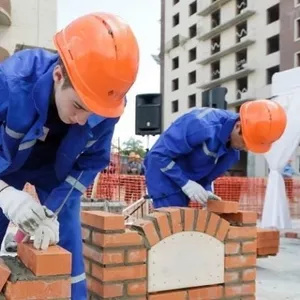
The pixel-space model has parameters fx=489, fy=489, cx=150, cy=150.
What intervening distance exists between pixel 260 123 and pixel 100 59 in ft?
6.31

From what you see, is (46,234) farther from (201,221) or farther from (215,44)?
(215,44)

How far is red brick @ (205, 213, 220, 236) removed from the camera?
2.98 m

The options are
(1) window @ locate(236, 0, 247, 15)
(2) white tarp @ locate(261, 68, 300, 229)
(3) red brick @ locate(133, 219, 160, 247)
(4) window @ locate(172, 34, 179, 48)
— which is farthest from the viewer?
(4) window @ locate(172, 34, 179, 48)

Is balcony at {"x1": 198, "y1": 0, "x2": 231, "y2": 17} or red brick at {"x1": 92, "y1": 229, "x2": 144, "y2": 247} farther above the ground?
balcony at {"x1": 198, "y1": 0, "x2": 231, "y2": 17}

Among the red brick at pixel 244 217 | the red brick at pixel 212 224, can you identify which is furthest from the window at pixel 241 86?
the red brick at pixel 212 224

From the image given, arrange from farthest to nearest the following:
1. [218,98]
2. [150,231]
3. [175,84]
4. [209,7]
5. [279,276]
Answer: [175,84], [209,7], [218,98], [279,276], [150,231]

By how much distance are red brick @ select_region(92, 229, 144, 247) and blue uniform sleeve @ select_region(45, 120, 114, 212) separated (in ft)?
1.02

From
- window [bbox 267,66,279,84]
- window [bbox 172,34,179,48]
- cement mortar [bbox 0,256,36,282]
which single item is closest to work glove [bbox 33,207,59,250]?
cement mortar [bbox 0,256,36,282]

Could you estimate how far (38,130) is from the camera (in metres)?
2.00

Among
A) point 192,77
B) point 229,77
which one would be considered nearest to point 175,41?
point 192,77

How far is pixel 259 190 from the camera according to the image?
45.5 feet

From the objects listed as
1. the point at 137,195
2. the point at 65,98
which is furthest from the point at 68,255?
the point at 137,195

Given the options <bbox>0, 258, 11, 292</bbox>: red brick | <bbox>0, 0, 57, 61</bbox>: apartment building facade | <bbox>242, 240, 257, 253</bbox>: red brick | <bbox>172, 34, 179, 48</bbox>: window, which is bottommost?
<bbox>242, 240, 257, 253</bbox>: red brick

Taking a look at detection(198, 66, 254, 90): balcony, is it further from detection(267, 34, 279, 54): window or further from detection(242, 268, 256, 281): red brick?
detection(242, 268, 256, 281): red brick
